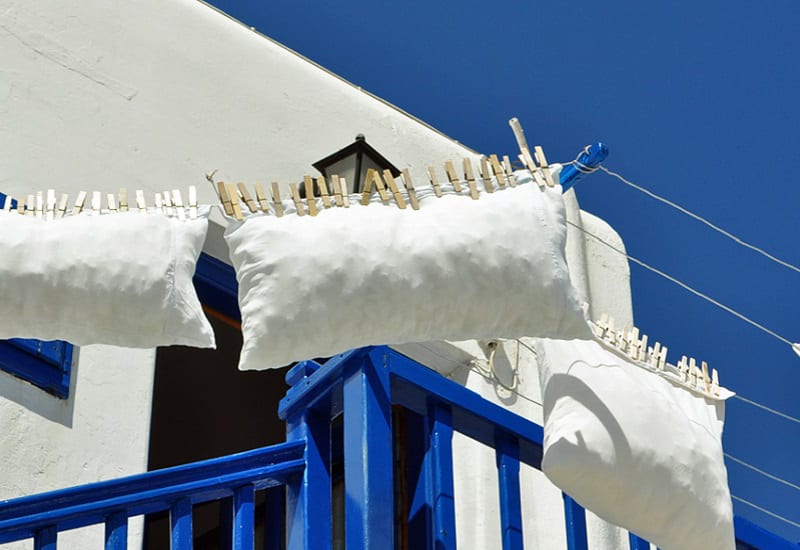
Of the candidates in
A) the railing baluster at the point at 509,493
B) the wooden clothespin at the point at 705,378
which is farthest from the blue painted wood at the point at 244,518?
the wooden clothespin at the point at 705,378

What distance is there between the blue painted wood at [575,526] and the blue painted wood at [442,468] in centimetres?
29

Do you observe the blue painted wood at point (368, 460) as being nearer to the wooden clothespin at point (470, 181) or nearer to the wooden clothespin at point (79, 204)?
the wooden clothespin at point (470, 181)

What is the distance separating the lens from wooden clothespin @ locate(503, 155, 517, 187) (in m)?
3.02

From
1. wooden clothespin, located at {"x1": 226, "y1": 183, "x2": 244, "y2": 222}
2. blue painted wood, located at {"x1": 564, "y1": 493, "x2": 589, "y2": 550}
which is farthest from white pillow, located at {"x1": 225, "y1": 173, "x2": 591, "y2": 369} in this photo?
blue painted wood, located at {"x1": 564, "y1": 493, "x2": 589, "y2": 550}

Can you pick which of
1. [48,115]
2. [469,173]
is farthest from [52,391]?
[469,173]

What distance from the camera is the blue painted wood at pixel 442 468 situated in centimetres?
324

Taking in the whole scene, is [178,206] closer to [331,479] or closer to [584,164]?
[331,479]

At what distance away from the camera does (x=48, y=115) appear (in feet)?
15.0

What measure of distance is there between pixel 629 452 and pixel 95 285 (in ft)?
3.76

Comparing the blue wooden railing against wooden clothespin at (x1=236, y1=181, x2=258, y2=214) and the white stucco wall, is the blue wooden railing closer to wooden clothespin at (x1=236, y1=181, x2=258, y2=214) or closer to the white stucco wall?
wooden clothespin at (x1=236, y1=181, x2=258, y2=214)

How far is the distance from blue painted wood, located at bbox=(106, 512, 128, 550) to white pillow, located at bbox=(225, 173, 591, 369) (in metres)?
0.39

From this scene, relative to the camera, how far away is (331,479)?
313 centimetres

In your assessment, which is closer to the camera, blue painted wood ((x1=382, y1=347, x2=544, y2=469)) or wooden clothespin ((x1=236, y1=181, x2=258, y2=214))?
wooden clothespin ((x1=236, y1=181, x2=258, y2=214))

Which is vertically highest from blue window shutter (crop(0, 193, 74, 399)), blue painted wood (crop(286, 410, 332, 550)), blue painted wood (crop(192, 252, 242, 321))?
blue painted wood (crop(192, 252, 242, 321))
